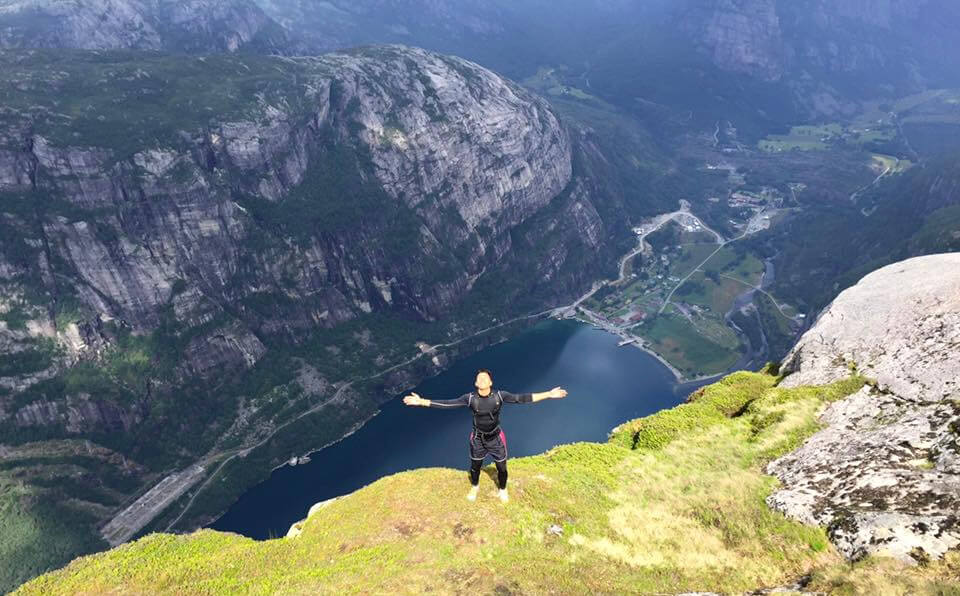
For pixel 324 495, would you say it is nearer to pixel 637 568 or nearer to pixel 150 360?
pixel 150 360

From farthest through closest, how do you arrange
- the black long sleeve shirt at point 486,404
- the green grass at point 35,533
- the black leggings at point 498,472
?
the green grass at point 35,533 < the black leggings at point 498,472 < the black long sleeve shirt at point 486,404

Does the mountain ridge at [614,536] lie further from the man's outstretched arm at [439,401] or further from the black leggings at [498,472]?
the man's outstretched arm at [439,401]

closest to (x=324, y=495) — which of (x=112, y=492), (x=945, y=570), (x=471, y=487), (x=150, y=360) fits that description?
(x=112, y=492)

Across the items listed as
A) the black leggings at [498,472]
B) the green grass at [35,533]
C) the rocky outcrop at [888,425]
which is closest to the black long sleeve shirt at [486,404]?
the black leggings at [498,472]

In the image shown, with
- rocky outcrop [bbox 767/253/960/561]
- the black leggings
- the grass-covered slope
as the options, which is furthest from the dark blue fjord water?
the black leggings

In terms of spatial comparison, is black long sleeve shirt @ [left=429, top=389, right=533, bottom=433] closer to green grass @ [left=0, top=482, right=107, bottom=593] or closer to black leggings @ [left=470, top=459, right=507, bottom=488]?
black leggings @ [left=470, top=459, right=507, bottom=488]

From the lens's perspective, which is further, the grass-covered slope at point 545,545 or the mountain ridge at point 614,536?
the grass-covered slope at point 545,545

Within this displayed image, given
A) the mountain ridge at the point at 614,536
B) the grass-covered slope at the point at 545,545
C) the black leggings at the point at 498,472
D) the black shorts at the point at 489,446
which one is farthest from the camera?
the black leggings at the point at 498,472
